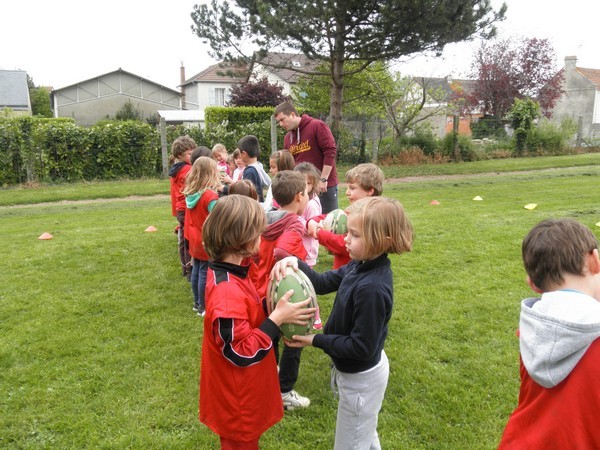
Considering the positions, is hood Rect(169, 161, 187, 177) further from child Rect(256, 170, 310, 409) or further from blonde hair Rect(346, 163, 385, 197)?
blonde hair Rect(346, 163, 385, 197)

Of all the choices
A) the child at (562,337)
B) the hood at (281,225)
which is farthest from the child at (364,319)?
the hood at (281,225)

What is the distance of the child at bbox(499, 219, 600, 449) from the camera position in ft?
5.49

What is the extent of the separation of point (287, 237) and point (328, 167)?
3093 mm

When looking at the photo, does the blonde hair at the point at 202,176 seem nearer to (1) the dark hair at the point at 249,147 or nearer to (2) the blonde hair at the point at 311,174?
(2) the blonde hair at the point at 311,174

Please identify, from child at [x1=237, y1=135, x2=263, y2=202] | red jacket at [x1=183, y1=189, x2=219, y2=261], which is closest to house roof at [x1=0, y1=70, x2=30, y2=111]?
child at [x1=237, y1=135, x2=263, y2=202]

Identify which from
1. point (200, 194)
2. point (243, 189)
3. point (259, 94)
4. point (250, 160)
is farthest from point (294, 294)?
point (259, 94)

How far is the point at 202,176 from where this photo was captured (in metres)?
4.80

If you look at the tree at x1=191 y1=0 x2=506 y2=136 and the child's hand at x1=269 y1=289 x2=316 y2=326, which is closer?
the child's hand at x1=269 y1=289 x2=316 y2=326

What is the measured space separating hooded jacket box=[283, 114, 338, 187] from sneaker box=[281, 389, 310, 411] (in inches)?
139

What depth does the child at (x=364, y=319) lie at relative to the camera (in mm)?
2205

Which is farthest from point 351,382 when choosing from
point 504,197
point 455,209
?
point 504,197

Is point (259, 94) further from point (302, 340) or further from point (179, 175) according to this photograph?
point (302, 340)

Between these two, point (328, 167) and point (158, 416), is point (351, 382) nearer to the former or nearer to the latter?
point (158, 416)

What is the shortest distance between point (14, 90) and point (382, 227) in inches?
2221
